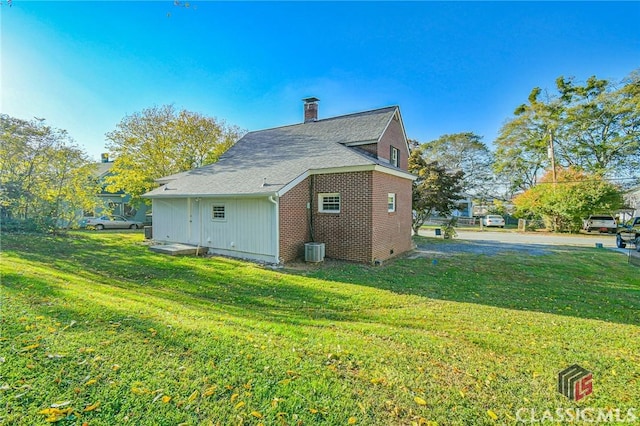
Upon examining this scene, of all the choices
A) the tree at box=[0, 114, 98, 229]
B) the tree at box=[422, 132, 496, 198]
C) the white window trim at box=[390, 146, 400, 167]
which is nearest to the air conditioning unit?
the white window trim at box=[390, 146, 400, 167]

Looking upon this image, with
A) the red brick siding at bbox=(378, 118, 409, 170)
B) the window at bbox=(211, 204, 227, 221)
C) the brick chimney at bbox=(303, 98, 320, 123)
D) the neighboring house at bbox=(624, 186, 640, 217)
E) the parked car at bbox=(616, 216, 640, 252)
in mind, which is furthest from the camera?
the neighboring house at bbox=(624, 186, 640, 217)

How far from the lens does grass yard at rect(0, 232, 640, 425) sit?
109 inches

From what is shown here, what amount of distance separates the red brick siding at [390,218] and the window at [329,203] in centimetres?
148

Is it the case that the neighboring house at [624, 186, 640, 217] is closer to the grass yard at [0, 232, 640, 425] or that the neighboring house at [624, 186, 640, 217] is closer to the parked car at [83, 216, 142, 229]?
the grass yard at [0, 232, 640, 425]

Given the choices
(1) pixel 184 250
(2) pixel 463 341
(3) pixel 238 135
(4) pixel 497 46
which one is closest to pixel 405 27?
(4) pixel 497 46

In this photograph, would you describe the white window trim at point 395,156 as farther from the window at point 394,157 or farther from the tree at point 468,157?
the tree at point 468,157

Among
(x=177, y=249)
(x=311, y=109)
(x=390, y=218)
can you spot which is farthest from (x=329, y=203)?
(x=311, y=109)

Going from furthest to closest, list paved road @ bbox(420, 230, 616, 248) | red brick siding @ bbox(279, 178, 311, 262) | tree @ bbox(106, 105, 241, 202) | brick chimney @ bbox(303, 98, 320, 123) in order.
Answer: tree @ bbox(106, 105, 241, 202) → paved road @ bbox(420, 230, 616, 248) → brick chimney @ bbox(303, 98, 320, 123) → red brick siding @ bbox(279, 178, 311, 262)

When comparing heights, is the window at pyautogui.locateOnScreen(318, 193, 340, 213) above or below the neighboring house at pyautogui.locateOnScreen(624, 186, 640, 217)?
below

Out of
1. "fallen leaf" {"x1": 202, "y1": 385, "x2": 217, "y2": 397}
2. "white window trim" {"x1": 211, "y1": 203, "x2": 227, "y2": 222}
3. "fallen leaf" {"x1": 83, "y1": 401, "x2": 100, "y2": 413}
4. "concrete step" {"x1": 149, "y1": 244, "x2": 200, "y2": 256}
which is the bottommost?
"fallen leaf" {"x1": 202, "y1": 385, "x2": 217, "y2": 397}

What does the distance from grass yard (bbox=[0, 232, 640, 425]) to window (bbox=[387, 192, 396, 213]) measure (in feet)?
15.8

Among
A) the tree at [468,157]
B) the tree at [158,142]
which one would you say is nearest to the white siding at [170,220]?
the tree at [158,142]

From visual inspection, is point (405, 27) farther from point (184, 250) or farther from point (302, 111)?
point (184, 250)

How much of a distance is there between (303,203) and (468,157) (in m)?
41.5
